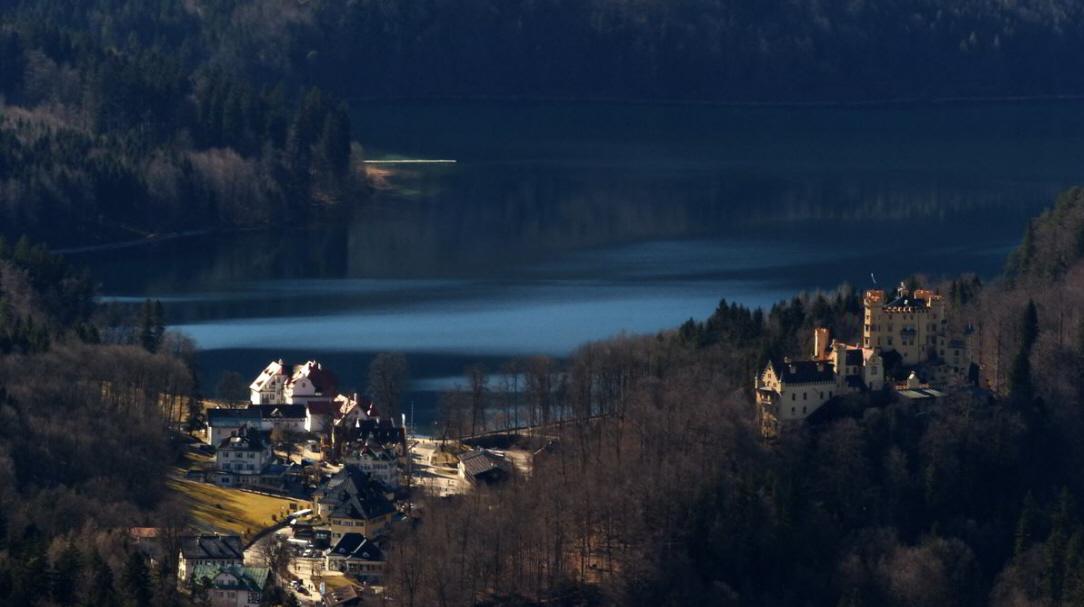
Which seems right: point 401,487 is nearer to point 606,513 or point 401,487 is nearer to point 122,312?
point 606,513

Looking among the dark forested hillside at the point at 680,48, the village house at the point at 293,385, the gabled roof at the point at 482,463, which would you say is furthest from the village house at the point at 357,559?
the dark forested hillside at the point at 680,48

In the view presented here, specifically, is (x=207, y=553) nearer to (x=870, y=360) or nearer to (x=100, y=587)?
(x=100, y=587)

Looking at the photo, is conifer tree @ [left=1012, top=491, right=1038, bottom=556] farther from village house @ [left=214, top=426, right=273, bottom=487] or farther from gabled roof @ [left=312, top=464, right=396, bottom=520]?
village house @ [left=214, top=426, right=273, bottom=487]

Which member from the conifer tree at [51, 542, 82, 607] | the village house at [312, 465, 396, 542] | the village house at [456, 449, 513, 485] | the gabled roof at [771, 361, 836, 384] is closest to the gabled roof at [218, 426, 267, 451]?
the village house at [312, 465, 396, 542]

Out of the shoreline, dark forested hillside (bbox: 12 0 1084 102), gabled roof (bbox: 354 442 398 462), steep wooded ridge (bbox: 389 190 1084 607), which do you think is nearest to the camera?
steep wooded ridge (bbox: 389 190 1084 607)

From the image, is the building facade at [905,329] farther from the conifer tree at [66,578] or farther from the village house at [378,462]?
the conifer tree at [66,578]

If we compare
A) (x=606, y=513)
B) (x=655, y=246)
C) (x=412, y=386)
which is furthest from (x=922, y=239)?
(x=606, y=513)

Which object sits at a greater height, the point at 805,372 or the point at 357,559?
the point at 805,372

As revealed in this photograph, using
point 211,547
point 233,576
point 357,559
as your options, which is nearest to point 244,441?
point 357,559
